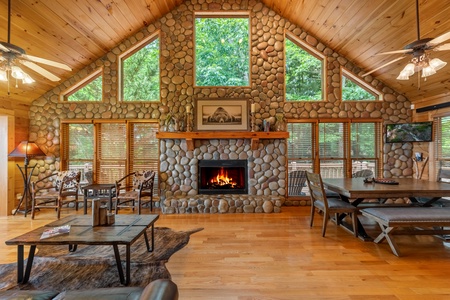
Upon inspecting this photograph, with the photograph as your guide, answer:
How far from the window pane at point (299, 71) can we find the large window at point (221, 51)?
0.93m

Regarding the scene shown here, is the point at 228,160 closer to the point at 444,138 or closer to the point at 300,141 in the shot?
the point at 300,141

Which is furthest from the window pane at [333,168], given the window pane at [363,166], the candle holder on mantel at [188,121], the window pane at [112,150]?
the window pane at [112,150]

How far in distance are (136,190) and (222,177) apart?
1826mm

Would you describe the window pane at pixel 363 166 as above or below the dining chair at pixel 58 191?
above

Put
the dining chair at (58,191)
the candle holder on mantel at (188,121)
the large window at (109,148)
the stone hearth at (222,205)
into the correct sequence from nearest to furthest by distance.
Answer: the dining chair at (58,191), the stone hearth at (222,205), the candle holder on mantel at (188,121), the large window at (109,148)

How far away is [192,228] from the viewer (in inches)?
163

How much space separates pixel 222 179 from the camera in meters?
5.74

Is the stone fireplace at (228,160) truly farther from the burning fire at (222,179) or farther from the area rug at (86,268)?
the area rug at (86,268)

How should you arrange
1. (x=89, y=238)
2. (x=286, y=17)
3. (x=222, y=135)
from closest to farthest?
(x=89, y=238)
(x=222, y=135)
(x=286, y=17)

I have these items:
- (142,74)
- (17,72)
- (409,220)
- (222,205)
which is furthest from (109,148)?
(409,220)

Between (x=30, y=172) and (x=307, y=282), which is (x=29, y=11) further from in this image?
(x=307, y=282)

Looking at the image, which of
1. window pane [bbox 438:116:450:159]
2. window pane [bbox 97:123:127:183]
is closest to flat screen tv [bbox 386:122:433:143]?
window pane [bbox 438:116:450:159]

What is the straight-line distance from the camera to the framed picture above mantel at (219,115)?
5594 mm

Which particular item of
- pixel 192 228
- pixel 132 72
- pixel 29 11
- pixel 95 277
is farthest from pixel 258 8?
pixel 95 277
